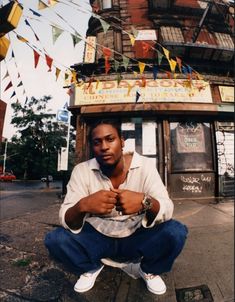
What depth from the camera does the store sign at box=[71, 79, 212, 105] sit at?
8.41 meters

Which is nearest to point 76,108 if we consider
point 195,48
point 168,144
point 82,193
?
point 168,144

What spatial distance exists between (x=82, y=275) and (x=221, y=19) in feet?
41.4

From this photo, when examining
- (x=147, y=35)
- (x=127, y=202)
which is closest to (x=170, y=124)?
(x=147, y=35)

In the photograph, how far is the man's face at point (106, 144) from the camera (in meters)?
1.80

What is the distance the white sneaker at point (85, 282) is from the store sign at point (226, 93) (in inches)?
348

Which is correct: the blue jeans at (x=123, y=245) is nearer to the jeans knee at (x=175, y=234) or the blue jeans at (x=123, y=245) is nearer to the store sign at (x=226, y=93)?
the jeans knee at (x=175, y=234)

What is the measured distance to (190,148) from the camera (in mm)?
8500

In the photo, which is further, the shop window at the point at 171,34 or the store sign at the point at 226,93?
the shop window at the point at 171,34

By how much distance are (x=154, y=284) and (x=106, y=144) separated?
3.94 ft

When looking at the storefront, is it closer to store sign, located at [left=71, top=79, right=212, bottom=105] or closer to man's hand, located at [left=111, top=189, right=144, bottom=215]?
store sign, located at [left=71, top=79, right=212, bottom=105]

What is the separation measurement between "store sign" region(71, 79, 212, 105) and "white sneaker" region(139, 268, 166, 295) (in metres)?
7.19

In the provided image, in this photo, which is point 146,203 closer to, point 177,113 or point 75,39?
point 75,39

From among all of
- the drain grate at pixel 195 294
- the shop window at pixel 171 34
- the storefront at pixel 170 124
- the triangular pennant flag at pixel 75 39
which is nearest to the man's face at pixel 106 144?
the drain grate at pixel 195 294

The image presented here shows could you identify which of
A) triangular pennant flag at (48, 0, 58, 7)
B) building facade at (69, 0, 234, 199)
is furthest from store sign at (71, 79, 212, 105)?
triangular pennant flag at (48, 0, 58, 7)
